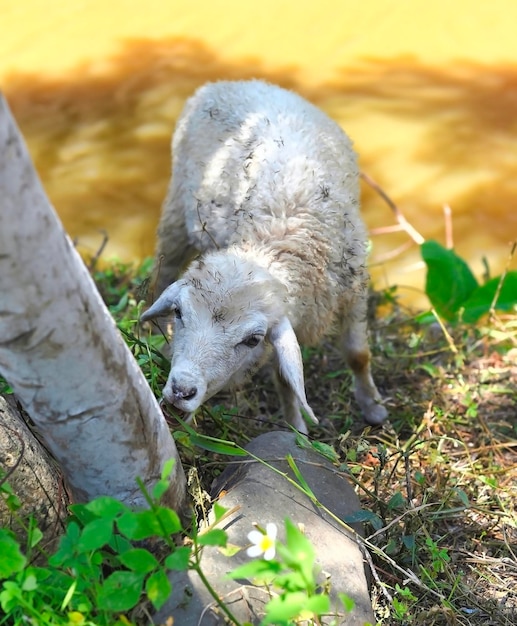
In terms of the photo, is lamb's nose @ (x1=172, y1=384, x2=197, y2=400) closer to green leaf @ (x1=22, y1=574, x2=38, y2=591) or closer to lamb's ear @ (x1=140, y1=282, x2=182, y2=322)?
lamb's ear @ (x1=140, y1=282, x2=182, y2=322)

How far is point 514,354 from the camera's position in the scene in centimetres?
417

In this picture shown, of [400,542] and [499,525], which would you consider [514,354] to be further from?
[400,542]

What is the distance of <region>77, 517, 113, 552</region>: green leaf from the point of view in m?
1.83

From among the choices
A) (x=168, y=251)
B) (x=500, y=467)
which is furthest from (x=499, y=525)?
(x=168, y=251)

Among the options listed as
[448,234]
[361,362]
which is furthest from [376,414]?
[448,234]

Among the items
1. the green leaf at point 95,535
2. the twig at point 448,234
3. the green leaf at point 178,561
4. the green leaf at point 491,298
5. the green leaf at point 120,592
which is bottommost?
the twig at point 448,234

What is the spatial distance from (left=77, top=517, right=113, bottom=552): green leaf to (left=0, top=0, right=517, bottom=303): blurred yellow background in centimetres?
355

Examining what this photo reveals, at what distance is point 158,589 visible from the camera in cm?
178

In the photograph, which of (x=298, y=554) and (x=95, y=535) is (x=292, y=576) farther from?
(x=95, y=535)

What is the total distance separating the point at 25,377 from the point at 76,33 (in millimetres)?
6764

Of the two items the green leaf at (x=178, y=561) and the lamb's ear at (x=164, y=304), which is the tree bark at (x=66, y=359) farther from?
the lamb's ear at (x=164, y=304)

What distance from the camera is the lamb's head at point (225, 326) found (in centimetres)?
278

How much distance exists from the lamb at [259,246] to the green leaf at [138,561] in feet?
2.73

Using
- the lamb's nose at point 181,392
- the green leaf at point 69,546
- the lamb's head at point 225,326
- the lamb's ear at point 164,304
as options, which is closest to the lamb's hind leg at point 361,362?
Answer: the lamb's head at point 225,326
